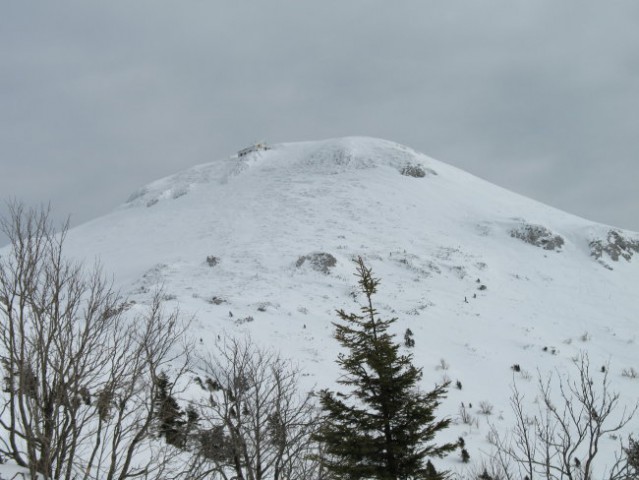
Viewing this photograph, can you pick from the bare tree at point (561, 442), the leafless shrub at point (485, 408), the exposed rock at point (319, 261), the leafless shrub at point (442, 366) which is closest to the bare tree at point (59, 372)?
the bare tree at point (561, 442)

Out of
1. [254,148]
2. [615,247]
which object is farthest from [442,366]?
[254,148]

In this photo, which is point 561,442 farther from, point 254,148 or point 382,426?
point 254,148

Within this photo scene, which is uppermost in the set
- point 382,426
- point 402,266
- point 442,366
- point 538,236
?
point 538,236

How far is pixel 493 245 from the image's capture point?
38.7m

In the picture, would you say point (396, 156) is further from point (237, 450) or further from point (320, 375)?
point (237, 450)

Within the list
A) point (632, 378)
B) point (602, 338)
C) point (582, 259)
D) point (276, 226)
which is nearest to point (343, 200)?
point (276, 226)

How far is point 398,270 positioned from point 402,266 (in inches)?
31.2

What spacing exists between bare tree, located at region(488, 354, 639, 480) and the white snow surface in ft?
2.76

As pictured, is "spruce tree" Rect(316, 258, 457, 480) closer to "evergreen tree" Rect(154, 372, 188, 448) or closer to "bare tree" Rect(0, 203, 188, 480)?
"evergreen tree" Rect(154, 372, 188, 448)

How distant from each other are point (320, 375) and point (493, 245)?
25.6 metres

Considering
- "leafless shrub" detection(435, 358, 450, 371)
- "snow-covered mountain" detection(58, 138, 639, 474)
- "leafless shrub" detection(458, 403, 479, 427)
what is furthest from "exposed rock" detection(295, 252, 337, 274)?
"leafless shrub" detection(458, 403, 479, 427)

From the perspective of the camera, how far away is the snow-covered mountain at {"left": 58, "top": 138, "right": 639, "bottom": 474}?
70.2ft

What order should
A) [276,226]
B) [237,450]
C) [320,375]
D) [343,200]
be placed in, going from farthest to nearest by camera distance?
[343,200] → [276,226] → [320,375] → [237,450]

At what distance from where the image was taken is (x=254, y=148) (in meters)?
79.4
